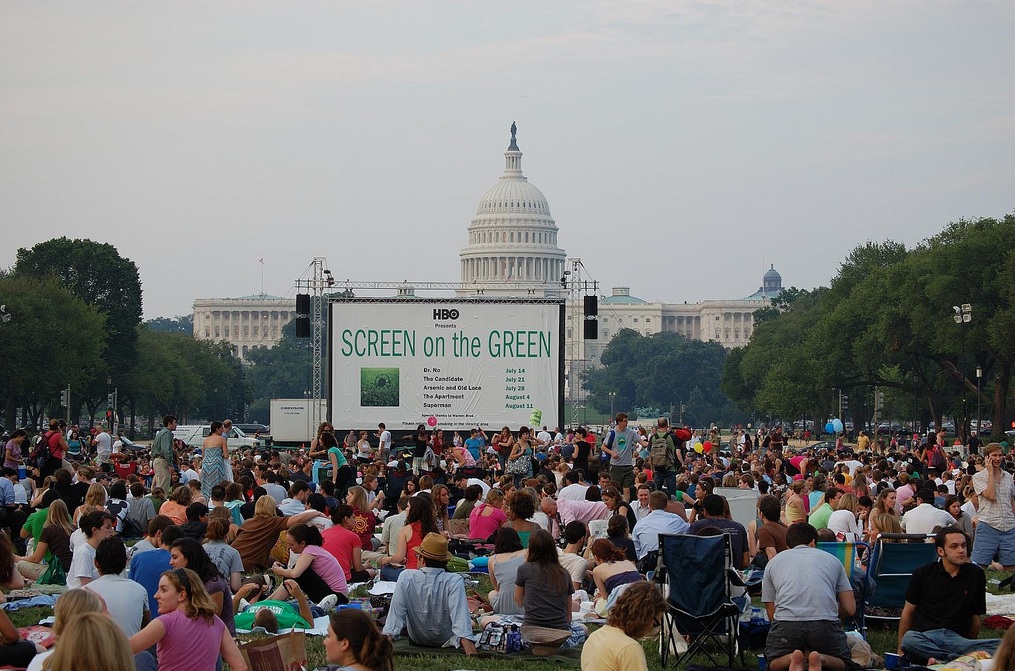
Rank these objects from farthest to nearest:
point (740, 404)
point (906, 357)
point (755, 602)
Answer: point (740, 404) < point (906, 357) < point (755, 602)

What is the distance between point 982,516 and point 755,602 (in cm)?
305

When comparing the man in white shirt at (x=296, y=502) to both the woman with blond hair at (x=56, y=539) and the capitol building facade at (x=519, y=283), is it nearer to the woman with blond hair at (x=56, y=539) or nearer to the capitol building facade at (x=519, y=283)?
the woman with blond hair at (x=56, y=539)

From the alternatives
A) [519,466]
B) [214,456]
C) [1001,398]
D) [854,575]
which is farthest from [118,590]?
[1001,398]

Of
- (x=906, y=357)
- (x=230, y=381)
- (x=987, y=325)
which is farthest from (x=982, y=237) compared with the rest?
(x=230, y=381)

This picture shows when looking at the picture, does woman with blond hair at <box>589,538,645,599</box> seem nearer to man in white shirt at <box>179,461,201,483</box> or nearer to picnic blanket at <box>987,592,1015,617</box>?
picnic blanket at <box>987,592,1015,617</box>

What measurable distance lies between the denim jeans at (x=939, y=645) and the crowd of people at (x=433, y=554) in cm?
1

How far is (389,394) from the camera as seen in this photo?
42625 millimetres

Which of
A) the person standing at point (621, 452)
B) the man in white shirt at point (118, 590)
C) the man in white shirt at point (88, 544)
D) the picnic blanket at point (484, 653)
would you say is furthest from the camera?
the person standing at point (621, 452)

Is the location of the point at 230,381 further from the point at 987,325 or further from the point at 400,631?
the point at 400,631

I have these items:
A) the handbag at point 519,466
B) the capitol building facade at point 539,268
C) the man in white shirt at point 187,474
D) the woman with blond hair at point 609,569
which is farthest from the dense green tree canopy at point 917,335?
the capitol building facade at point 539,268

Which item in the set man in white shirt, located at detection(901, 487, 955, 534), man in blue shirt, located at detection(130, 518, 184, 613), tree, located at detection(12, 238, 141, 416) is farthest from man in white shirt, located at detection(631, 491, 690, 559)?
tree, located at detection(12, 238, 141, 416)

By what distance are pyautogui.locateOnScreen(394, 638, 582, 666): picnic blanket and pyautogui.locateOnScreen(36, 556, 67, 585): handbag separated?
14.4 ft

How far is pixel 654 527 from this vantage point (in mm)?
13828

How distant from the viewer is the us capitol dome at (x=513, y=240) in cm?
15725
